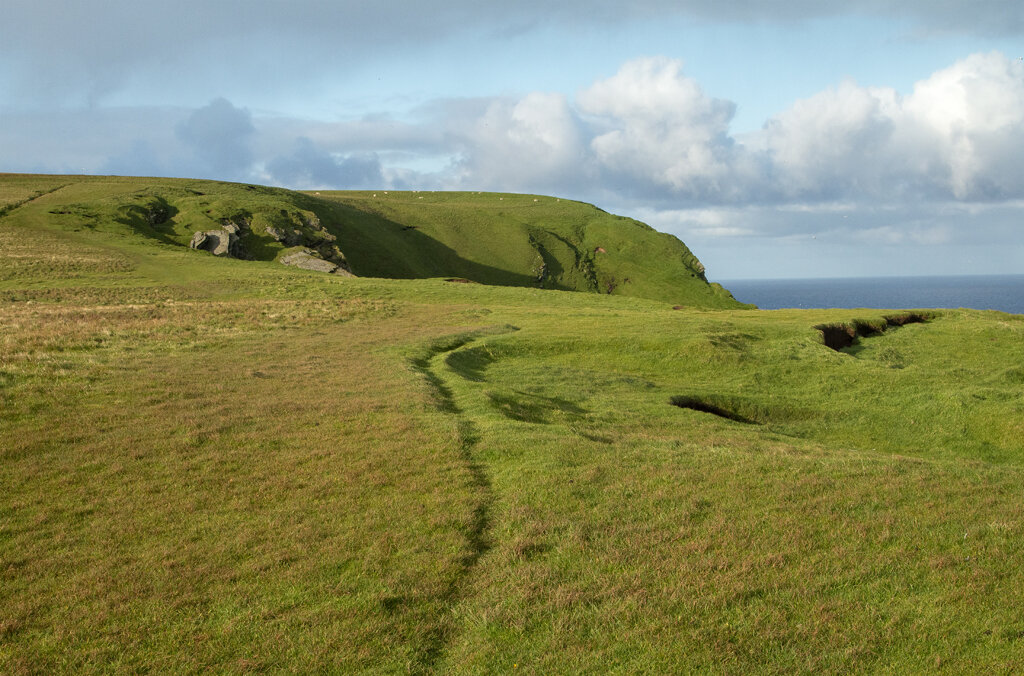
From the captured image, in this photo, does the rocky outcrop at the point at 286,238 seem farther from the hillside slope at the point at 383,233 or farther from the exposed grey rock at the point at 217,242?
the hillside slope at the point at 383,233

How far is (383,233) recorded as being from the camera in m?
143

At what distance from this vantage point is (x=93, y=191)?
111812mm

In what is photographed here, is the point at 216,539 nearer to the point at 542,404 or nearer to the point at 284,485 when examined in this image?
the point at 284,485

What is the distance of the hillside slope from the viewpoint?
96.5m

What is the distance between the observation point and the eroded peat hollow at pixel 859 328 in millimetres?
46781

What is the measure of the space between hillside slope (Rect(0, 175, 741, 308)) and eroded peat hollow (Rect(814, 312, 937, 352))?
68.7 metres

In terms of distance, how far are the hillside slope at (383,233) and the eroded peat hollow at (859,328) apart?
68702mm

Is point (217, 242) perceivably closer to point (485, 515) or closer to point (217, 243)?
point (217, 243)

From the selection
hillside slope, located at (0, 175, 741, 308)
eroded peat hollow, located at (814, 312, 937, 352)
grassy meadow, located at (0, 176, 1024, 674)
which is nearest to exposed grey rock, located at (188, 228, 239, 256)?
hillside slope, located at (0, 175, 741, 308)

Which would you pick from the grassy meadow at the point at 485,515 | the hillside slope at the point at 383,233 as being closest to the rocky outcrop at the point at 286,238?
the hillside slope at the point at 383,233

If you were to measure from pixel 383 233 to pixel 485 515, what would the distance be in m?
135

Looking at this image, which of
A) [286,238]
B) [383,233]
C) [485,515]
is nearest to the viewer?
[485,515]

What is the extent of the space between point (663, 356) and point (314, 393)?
68.2 feet

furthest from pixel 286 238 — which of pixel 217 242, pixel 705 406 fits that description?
pixel 705 406
